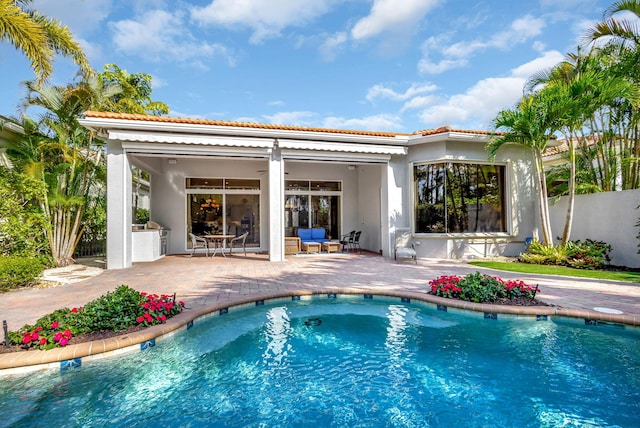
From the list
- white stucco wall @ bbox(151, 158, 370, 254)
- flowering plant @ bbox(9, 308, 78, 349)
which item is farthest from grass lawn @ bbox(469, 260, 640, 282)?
flowering plant @ bbox(9, 308, 78, 349)

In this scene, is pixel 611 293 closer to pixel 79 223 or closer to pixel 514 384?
pixel 514 384

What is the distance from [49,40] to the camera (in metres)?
10.9

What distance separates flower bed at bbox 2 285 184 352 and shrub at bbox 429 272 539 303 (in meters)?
6.24

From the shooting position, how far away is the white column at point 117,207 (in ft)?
40.1

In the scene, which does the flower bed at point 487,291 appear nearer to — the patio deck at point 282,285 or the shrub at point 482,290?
the shrub at point 482,290

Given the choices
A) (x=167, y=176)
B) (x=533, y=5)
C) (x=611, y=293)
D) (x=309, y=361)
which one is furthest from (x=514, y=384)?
(x=167, y=176)

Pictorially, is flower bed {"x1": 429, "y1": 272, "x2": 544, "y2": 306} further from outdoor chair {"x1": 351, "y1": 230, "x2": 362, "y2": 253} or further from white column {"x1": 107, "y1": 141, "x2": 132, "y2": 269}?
white column {"x1": 107, "y1": 141, "x2": 132, "y2": 269}

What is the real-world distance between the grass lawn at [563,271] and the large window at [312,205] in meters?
8.63

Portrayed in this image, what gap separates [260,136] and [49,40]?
763cm

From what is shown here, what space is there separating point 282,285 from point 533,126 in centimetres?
1124

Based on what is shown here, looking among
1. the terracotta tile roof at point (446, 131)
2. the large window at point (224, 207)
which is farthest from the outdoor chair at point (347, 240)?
the terracotta tile roof at point (446, 131)

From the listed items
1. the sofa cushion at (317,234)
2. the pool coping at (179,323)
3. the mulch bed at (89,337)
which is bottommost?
the pool coping at (179,323)

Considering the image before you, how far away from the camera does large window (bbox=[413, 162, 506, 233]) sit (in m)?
14.8

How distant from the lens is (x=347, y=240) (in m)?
18.9
